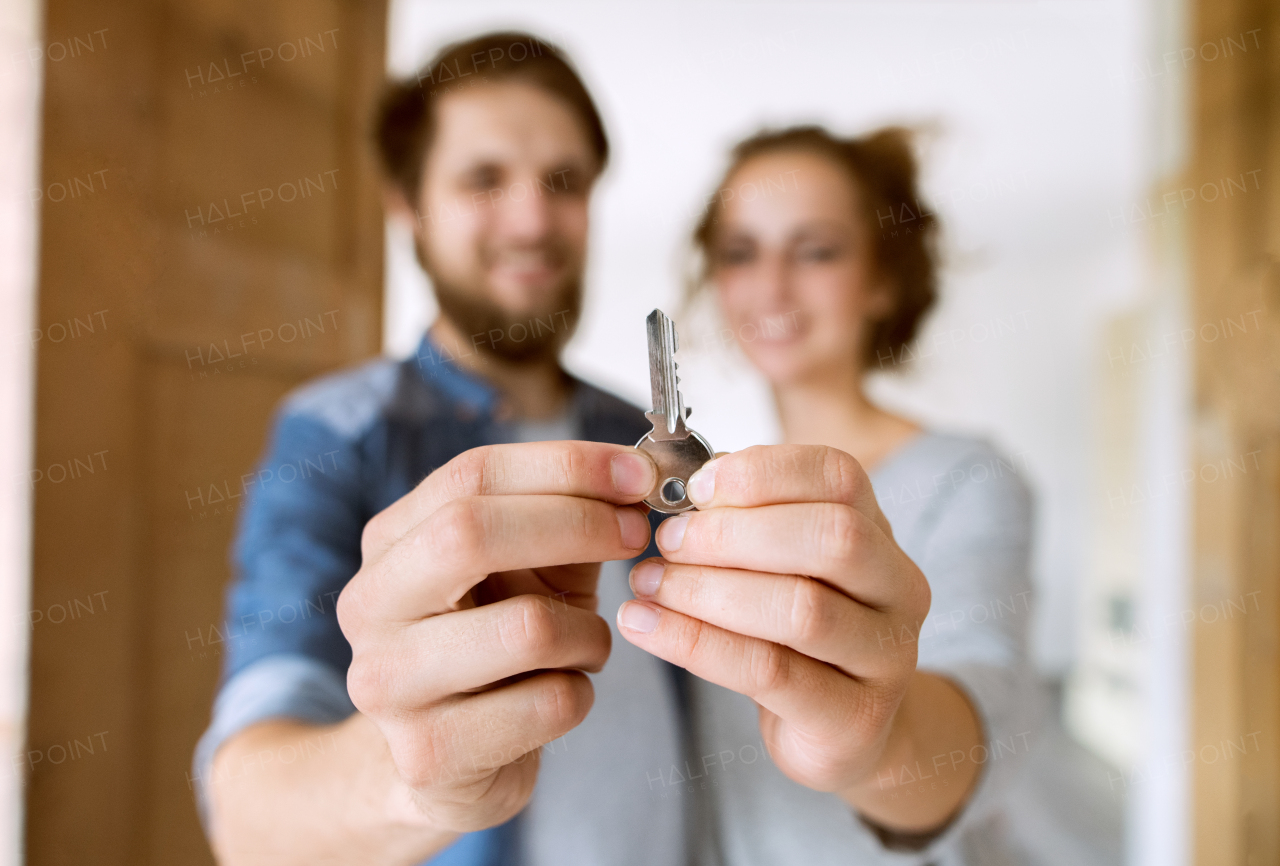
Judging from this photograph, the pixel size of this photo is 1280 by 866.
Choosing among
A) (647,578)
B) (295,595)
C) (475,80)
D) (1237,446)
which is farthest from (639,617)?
(1237,446)

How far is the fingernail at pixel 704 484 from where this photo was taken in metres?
A: 0.27

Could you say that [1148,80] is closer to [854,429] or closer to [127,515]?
[854,429]

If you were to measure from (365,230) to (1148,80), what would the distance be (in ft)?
3.40

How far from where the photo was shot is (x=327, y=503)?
638mm

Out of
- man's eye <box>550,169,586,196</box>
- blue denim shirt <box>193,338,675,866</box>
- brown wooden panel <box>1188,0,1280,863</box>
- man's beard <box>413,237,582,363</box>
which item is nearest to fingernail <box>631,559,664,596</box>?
blue denim shirt <box>193,338,675,866</box>

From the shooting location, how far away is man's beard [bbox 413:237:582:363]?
72 cm

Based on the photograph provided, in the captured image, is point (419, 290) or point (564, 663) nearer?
point (564, 663)

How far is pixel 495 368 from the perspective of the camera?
709 mm

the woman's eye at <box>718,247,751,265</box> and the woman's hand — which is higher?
the woman's eye at <box>718,247,751,265</box>

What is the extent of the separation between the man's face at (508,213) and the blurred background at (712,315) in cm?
4

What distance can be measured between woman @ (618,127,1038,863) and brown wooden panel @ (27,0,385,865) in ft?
1.67

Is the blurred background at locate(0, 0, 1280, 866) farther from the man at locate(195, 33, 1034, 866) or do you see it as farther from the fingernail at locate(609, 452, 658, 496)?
the fingernail at locate(609, 452, 658, 496)

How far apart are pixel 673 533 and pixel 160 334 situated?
779mm

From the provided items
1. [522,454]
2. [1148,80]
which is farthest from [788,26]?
[522,454]
